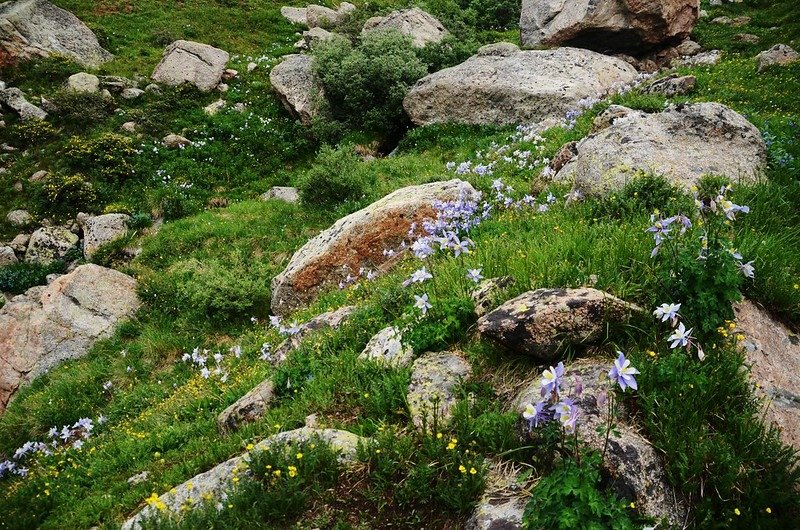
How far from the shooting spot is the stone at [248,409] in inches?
223

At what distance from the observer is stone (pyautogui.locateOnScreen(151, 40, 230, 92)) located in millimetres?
22656

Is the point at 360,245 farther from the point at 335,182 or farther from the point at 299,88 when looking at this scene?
the point at 299,88

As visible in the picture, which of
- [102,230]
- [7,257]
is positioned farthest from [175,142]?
[7,257]

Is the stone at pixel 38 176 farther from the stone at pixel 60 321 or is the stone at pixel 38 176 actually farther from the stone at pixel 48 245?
the stone at pixel 60 321

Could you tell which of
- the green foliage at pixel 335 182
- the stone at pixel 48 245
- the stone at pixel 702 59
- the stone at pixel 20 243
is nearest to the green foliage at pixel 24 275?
the stone at pixel 48 245

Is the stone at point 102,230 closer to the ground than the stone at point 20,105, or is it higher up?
closer to the ground

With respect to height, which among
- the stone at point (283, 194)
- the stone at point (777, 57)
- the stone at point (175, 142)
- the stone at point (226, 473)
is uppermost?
the stone at point (777, 57)

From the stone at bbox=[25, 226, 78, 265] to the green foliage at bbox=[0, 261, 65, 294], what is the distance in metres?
0.26

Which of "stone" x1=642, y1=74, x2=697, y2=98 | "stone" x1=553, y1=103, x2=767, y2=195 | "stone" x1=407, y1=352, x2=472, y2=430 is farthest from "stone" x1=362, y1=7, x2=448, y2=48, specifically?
"stone" x1=407, y1=352, x2=472, y2=430

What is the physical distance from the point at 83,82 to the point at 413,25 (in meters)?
14.4

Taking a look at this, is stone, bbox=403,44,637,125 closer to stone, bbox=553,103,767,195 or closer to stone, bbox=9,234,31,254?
stone, bbox=553,103,767,195

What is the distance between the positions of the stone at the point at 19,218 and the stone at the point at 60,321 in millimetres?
5375

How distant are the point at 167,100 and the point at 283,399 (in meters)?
19.5

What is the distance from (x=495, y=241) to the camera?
6.69 meters
